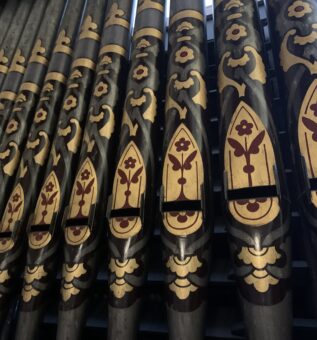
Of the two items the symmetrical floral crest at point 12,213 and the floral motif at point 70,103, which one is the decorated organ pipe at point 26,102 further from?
the floral motif at point 70,103

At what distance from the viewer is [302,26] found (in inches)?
53.4

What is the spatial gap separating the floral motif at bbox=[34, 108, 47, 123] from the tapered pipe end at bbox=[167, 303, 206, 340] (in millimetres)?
1207

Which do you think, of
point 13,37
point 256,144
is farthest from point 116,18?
point 256,144

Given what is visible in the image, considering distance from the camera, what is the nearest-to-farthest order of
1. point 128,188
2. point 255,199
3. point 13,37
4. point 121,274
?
1. point 255,199
2. point 121,274
3. point 128,188
4. point 13,37

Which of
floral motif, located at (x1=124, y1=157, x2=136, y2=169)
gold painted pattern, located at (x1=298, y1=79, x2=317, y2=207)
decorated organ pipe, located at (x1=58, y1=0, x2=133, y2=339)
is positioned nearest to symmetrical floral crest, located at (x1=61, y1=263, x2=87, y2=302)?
decorated organ pipe, located at (x1=58, y1=0, x2=133, y2=339)

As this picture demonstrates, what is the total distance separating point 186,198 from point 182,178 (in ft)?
0.26

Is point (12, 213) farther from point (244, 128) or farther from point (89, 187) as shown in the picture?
point (244, 128)

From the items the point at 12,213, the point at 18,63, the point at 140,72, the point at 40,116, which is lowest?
the point at 12,213

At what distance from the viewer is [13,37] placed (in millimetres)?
2568

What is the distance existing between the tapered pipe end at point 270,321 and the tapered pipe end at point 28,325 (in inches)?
29.5

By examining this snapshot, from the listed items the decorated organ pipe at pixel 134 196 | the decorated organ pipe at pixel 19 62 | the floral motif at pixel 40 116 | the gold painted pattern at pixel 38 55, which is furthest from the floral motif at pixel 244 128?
the gold painted pattern at pixel 38 55

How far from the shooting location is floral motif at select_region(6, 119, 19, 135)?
190cm

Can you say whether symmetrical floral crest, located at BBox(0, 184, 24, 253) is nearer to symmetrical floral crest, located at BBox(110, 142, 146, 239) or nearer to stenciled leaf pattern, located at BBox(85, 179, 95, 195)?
stenciled leaf pattern, located at BBox(85, 179, 95, 195)

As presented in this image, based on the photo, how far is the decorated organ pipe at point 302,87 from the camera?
3.34 feet
